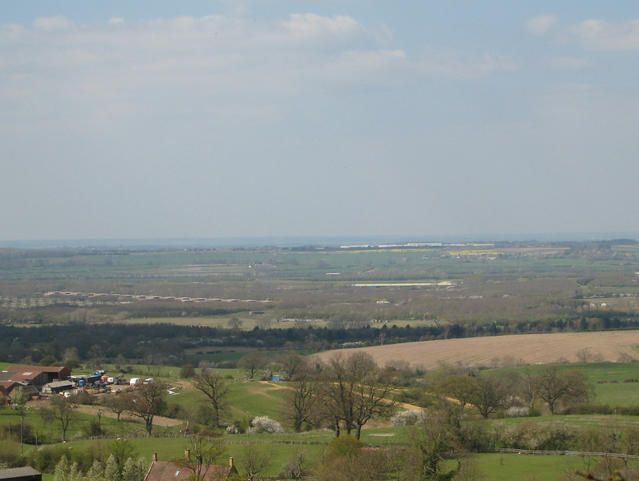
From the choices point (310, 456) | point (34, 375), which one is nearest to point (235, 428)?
point (310, 456)

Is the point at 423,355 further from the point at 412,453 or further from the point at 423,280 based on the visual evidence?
the point at 423,280

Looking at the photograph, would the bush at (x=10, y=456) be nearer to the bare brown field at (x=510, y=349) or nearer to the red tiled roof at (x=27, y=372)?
the red tiled roof at (x=27, y=372)

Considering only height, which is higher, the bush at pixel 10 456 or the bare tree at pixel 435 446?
the bare tree at pixel 435 446

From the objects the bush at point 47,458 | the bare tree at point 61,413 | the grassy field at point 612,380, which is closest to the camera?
the bush at point 47,458

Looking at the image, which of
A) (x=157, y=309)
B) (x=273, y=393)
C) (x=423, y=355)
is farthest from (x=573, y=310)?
(x=273, y=393)

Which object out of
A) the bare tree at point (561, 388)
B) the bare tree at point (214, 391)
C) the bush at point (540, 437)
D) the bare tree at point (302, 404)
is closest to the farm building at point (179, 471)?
the bush at point (540, 437)

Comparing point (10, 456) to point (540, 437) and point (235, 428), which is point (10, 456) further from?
point (540, 437)
